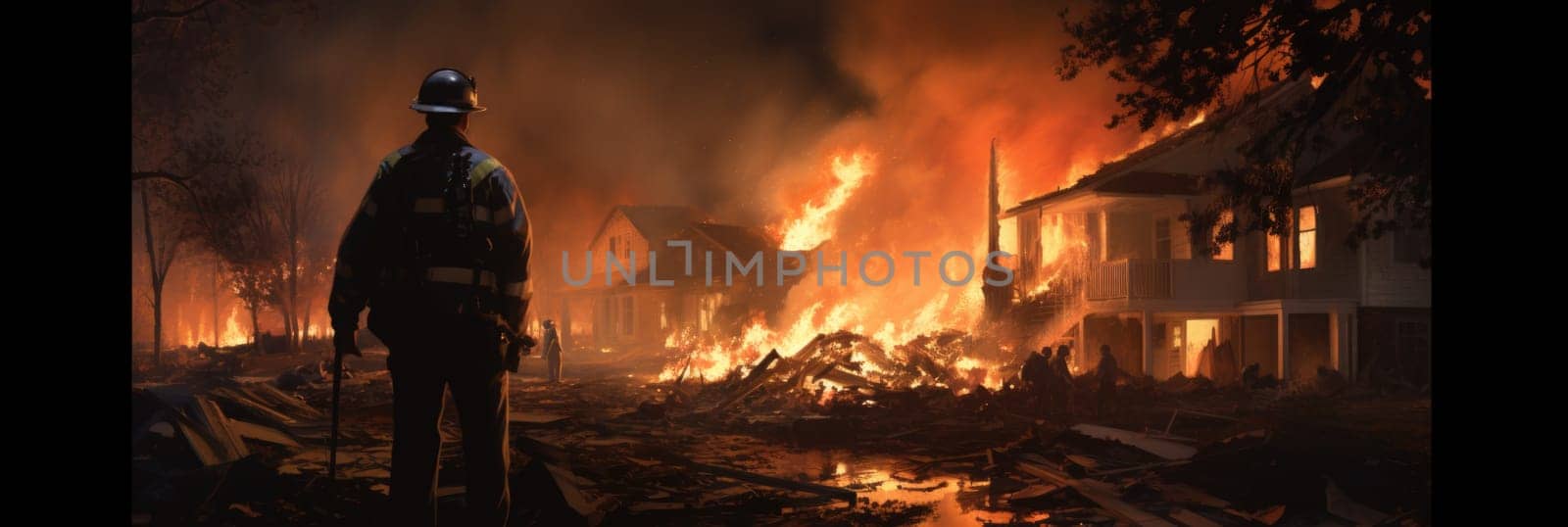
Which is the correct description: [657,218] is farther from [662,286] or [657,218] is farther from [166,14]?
[166,14]

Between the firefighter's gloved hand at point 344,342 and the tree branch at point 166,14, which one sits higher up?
the tree branch at point 166,14

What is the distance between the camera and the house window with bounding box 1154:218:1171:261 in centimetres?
2486

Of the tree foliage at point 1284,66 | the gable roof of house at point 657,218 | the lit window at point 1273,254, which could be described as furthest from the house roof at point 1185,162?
the gable roof of house at point 657,218

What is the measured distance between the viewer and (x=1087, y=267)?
24.5 meters

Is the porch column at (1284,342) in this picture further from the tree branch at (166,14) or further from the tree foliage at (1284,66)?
the tree branch at (166,14)

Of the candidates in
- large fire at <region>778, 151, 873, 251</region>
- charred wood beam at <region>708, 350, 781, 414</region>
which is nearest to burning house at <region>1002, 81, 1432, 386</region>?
charred wood beam at <region>708, 350, 781, 414</region>

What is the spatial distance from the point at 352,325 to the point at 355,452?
5.54m

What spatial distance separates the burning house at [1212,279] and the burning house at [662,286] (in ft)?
56.2

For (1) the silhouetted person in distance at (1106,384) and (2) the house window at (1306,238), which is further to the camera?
(2) the house window at (1306,238)

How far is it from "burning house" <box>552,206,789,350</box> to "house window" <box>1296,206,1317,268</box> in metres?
22.2

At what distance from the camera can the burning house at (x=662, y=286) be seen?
4428cm

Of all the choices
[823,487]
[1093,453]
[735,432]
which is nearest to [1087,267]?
[735,432]

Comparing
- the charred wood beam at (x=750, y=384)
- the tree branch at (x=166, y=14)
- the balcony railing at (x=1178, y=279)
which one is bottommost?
the charred wood beam at (x=750, y=384)

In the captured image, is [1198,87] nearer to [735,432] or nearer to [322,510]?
[735,432]
